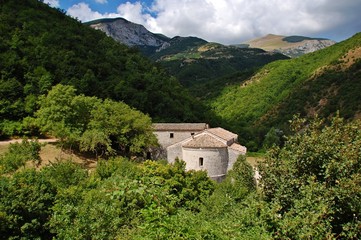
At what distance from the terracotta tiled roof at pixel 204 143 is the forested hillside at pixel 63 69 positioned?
56.5ft

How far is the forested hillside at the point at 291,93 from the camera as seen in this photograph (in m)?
73.0

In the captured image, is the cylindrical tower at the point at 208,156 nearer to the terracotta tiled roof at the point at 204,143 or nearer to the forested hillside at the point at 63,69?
the terracotta tiled roof at the point at 204,143

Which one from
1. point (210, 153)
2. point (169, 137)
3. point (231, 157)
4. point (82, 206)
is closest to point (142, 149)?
point (169, 137)

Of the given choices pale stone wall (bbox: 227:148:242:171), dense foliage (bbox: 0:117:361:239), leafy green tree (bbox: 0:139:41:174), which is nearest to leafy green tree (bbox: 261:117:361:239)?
dense foliage (bbox: 0:117:361:239)

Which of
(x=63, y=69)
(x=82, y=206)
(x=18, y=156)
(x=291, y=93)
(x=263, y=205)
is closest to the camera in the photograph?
(x=263, y=205)

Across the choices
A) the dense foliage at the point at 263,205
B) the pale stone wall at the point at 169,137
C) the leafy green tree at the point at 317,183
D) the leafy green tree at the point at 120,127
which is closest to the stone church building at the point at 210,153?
the leafy green tree at the point at 120,127

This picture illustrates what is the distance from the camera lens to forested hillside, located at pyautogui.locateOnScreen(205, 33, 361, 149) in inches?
2876

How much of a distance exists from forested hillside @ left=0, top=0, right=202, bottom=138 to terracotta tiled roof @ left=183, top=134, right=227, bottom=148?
1723cm

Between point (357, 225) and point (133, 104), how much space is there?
139ft

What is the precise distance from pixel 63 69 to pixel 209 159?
26.7 meters

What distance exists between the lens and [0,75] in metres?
40.6

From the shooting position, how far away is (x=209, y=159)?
109 ft

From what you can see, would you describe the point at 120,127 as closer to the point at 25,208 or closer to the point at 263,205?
the point at 25,208

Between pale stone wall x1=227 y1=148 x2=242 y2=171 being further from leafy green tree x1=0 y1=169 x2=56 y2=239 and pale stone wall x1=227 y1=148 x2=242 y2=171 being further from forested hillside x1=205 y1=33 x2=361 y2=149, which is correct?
forested hillside x1=205 y1=33 x2=361 y2=149
